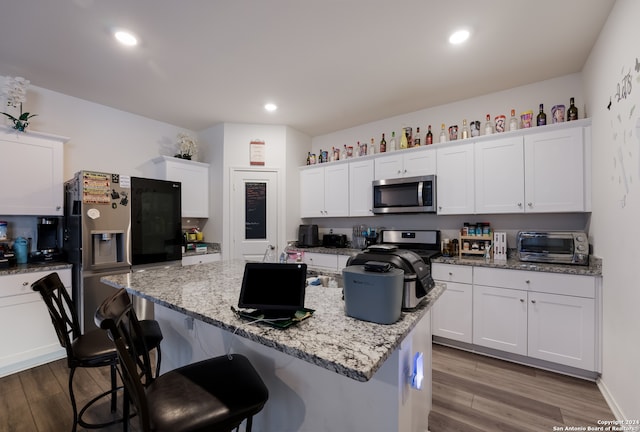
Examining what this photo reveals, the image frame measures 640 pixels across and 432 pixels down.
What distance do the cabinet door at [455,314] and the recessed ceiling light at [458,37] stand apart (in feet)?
7.02

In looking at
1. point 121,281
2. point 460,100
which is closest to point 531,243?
point 460,100

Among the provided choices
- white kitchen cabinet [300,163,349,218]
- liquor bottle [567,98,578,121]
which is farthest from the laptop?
liquor bottle [567,98,578,121]

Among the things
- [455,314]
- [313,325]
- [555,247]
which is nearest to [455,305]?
[455,314]

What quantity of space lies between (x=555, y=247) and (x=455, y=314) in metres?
1.06

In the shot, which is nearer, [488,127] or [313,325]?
[313,325]

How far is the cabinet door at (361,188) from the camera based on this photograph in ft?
12.0

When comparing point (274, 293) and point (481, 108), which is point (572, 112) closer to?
point (481, 108)

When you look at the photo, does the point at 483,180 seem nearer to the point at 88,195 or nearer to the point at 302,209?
the point at 302,209

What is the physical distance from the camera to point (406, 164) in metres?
3.36

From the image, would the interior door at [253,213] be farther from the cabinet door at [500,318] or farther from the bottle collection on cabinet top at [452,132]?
Answer: the cabinet door at [500,318]

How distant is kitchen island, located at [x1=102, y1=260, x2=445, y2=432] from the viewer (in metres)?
0.89

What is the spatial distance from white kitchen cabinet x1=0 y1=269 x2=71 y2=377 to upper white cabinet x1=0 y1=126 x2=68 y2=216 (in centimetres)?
66

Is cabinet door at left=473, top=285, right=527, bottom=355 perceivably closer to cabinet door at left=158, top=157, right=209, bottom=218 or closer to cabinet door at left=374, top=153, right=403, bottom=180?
cabinet door at left=374, top=153, right=403, bottom=180

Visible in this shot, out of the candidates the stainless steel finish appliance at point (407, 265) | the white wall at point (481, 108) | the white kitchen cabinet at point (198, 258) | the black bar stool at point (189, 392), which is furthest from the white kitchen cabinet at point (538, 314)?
the white kitchen cabinet at point (198, 258)
